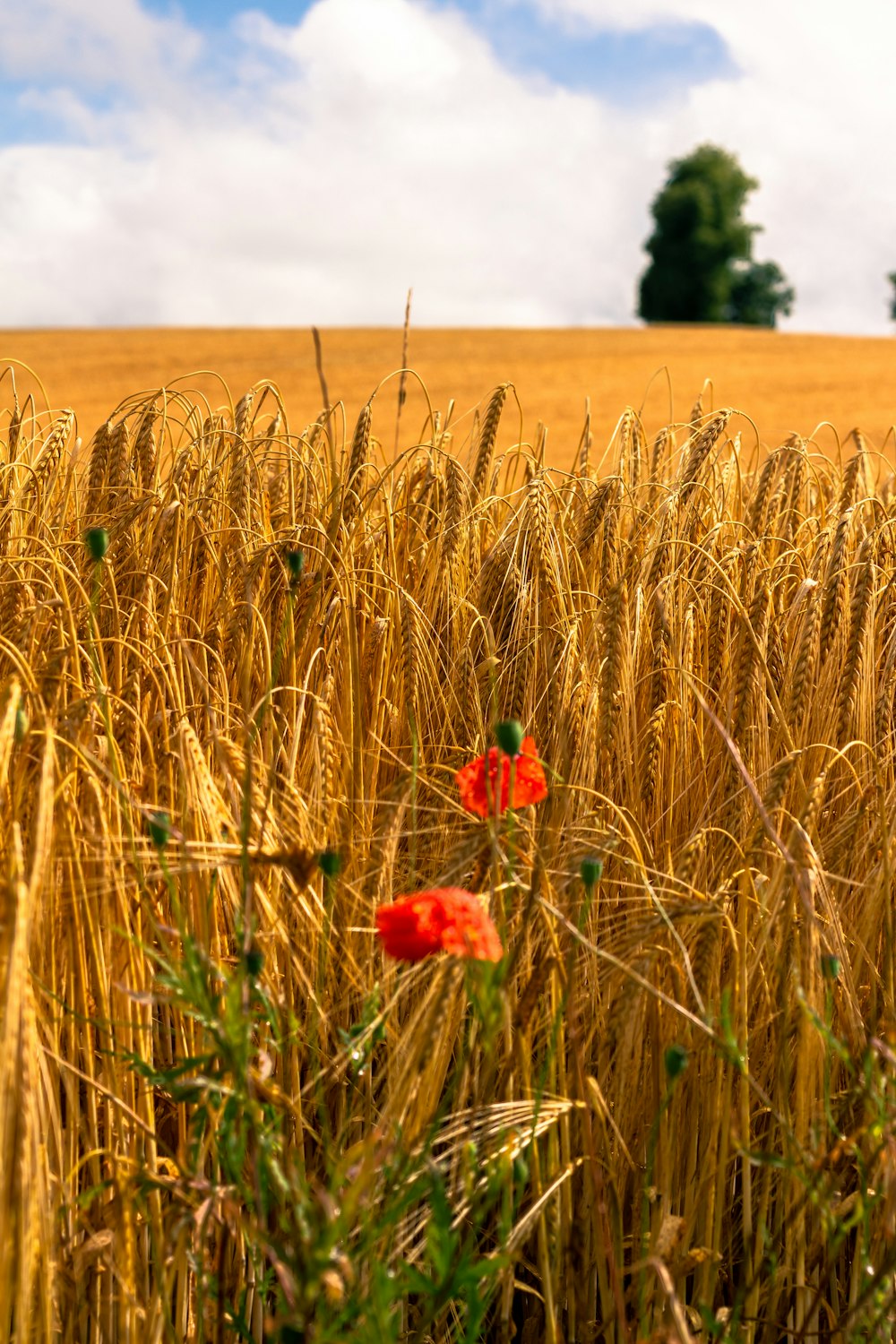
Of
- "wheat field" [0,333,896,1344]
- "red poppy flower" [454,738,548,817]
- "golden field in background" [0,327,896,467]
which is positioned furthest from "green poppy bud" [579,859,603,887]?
"golden field in background" [0,327,896,467]

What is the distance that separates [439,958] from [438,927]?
25 centimetres

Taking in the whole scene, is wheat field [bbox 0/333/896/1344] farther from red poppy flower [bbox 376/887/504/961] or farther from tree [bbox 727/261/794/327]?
tree [bbox 727/261/794/327]

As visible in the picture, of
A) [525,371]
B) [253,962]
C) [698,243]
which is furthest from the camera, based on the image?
[698,243]

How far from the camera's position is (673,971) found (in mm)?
1076

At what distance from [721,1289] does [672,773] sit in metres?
0.50

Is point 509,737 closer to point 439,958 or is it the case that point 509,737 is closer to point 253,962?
point 253,962

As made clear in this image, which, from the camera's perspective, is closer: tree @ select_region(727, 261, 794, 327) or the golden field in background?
the golden field in background

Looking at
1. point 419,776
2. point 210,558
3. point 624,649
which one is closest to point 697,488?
point 624,649

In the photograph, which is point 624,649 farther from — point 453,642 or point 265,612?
point 265,612

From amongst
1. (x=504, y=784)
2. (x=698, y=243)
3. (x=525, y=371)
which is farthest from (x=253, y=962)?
(x=698, y=243)

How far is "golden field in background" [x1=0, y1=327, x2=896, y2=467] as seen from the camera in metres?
8.33

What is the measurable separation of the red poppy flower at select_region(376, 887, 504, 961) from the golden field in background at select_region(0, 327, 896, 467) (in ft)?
17.0

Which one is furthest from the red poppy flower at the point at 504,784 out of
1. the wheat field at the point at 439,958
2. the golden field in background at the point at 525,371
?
the golden field in background at the point at 525,371

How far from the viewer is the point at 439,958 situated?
0.90 meters
